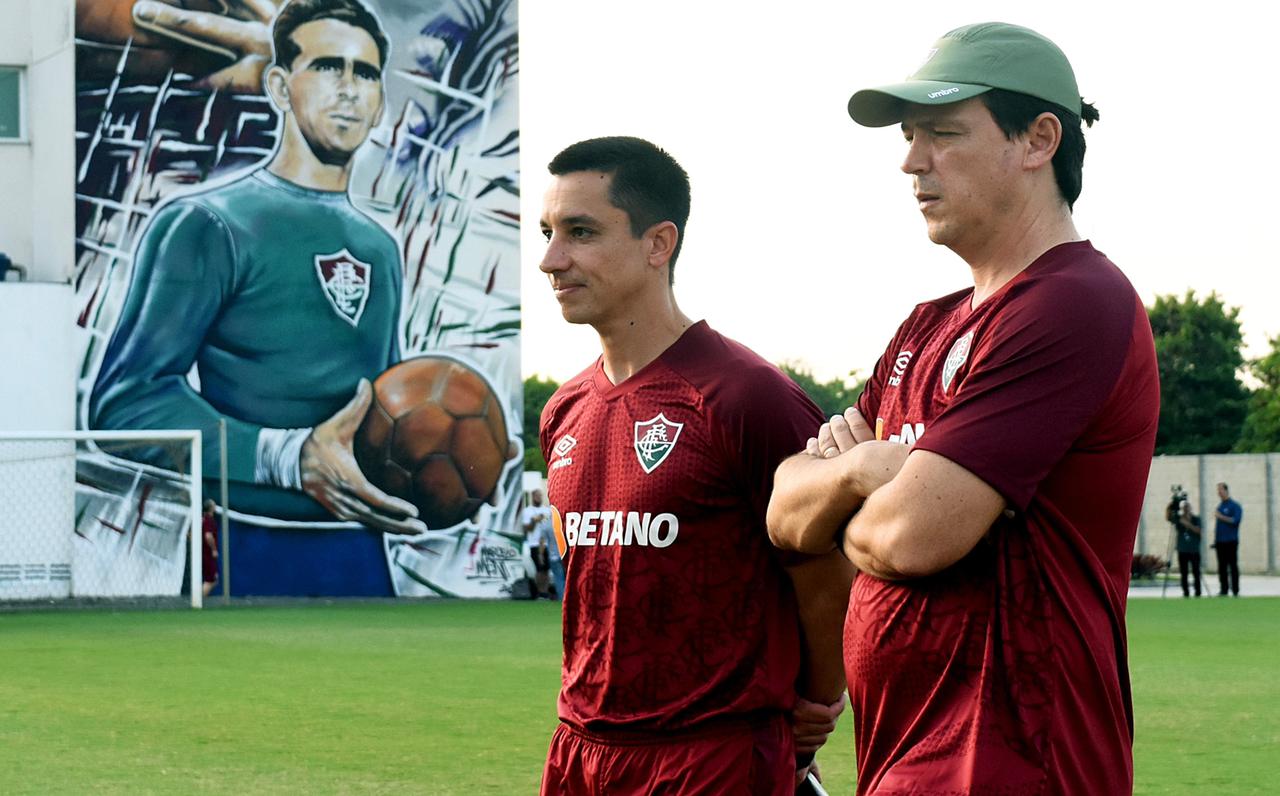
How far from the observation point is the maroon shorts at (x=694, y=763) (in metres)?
4.02

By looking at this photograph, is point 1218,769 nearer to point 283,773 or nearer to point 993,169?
point 283,773

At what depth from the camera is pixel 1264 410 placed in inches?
2657

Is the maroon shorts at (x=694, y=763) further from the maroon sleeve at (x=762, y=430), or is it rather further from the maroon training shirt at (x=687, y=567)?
the maroon sleeve at (x=762, y=430)

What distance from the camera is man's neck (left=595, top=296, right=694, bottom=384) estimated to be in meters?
4.40

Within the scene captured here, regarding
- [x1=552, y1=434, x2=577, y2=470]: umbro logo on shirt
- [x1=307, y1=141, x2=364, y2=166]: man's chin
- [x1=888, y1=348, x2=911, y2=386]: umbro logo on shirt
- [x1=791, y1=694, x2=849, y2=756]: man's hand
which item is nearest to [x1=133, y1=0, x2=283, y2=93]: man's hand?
[x1=307, y1=141, x2=364, y2=166]: man's chin

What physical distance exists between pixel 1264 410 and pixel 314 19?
156 feet

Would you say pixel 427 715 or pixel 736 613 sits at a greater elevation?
pixel 736 613

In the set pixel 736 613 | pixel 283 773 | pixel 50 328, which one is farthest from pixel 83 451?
pixel 736 613

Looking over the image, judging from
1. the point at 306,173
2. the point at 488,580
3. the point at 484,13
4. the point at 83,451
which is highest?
the point at 484,13

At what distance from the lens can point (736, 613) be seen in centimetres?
410

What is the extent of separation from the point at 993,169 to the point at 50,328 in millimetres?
28036

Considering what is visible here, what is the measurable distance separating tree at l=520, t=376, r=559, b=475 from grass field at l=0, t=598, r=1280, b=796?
233 ft

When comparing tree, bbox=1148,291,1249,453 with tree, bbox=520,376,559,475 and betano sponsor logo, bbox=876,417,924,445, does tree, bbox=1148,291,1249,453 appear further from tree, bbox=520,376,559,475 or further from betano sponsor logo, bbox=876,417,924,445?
betano sponsor logo, bbox=876,417,924,445

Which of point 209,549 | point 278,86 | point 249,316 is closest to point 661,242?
point 209,549
